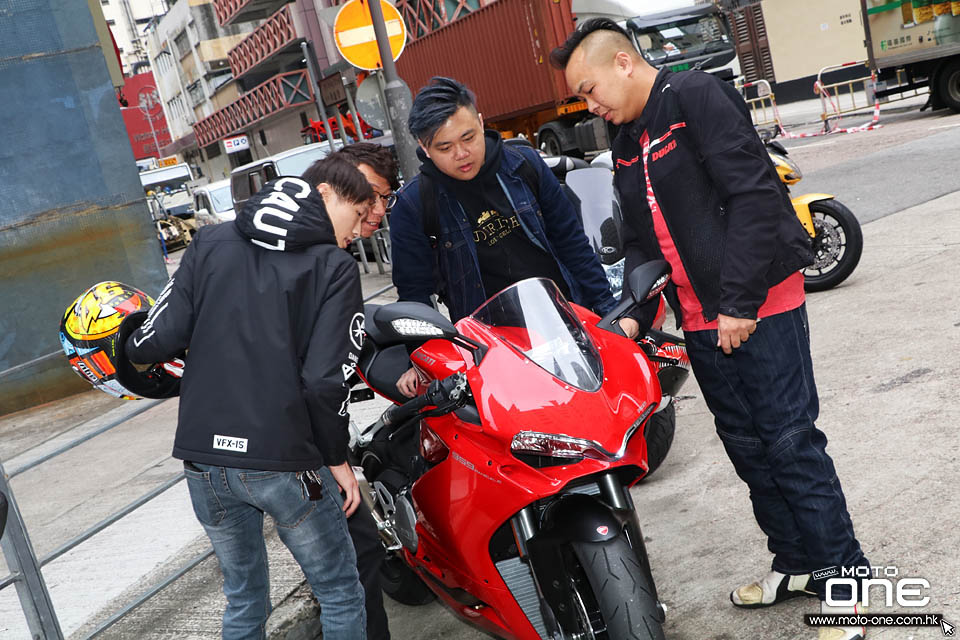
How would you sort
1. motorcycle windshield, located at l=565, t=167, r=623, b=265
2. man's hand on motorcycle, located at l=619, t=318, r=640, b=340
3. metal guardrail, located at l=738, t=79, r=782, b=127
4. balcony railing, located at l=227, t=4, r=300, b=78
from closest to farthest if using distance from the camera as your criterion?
man's hand on motorcycle, located at l=619, t=318, r=640, b=340
motorcycle windshield, located at l=565, t=167, r=623, b=265
metal guardrail, located at l=738, t=79, r=782, b=127
balcony railing, located at l=227, t=4, r=300, b=78

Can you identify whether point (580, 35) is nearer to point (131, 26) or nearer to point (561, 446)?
point (561, 446)

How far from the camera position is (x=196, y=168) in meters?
68.5

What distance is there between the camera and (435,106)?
3402mm

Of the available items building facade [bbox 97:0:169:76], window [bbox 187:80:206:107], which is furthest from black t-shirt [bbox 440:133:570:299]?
building facade [bbox 97:0:169:76]

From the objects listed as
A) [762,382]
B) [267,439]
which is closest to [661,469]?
[762,382]

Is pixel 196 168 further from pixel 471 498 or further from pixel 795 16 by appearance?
pixel 471 498

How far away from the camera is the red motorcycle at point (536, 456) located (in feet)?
7.98

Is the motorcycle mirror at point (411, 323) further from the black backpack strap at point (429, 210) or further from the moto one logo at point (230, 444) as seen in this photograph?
the black backpack strap at point (429, 210)

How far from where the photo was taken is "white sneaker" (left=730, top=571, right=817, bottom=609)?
10.1 feet

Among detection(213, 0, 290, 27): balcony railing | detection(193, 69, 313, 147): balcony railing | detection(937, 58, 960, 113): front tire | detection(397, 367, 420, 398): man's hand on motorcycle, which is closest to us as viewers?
detection(397, 367, 420, 398): man's hand on motorcycle

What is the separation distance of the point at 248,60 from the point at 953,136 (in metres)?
40.0

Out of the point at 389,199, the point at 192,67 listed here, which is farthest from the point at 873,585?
the point at 192,67

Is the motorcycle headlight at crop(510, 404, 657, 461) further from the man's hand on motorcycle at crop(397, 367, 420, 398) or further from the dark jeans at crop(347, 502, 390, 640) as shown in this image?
the dark jeans at crop(347, 502, 390, 640)

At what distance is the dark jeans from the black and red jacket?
4.43 ft
